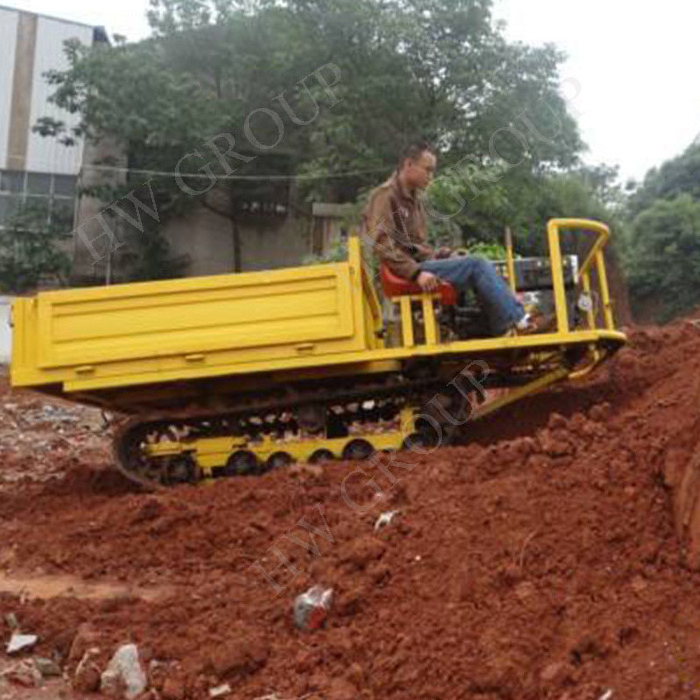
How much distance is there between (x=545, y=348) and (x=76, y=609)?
382 centimetres

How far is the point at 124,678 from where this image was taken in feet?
13.3

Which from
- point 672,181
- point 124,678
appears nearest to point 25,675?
point 124,678

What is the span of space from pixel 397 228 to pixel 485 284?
0.80 metres

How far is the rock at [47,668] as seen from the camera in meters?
4.26

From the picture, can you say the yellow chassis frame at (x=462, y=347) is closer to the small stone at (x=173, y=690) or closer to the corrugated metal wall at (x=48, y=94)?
the small stone at (x=173, y=690)

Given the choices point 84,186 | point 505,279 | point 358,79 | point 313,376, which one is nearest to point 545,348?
point 505,279

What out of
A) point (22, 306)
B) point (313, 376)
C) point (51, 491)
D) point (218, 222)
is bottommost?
point (51, 491)

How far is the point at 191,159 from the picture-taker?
23391mm

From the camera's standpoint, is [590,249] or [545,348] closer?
[545,348]

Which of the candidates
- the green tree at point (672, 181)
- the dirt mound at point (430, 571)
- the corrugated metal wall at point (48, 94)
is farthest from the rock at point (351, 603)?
the corrugated metal wall at point (48, 94)

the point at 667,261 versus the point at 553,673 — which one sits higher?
the point at 667,261

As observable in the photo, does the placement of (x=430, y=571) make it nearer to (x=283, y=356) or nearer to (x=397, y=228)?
(x=283, y=356)

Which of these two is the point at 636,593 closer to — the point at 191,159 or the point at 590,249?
the point at 590,249

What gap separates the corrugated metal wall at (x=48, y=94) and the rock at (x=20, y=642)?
2295cm
